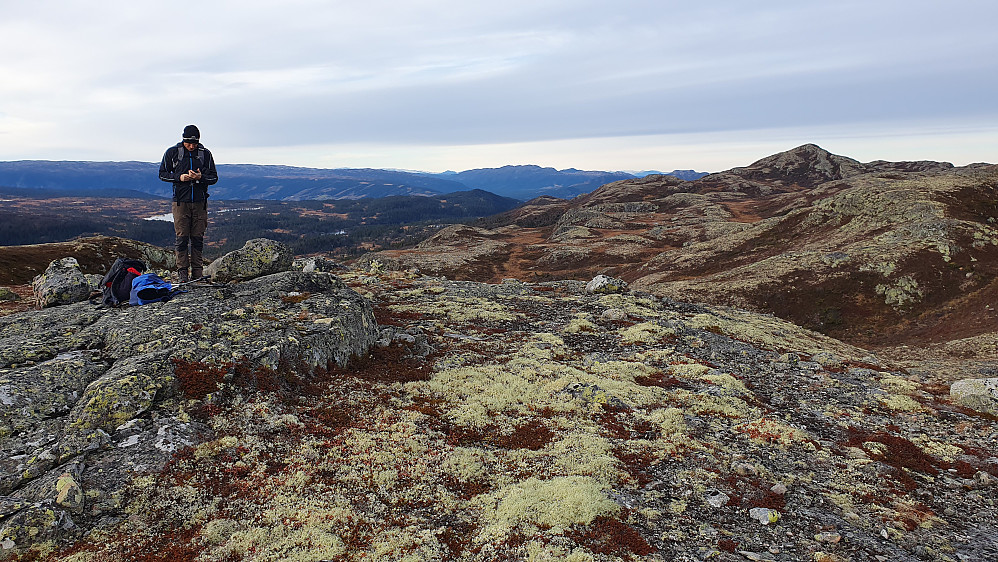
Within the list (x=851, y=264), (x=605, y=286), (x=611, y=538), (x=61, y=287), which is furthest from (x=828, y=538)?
(x=851, y=264)

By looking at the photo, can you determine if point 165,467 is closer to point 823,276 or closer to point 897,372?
point 897,372

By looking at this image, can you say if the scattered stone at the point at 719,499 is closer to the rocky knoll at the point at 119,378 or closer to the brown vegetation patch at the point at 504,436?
the brown vegetation patch at the point at 504,436

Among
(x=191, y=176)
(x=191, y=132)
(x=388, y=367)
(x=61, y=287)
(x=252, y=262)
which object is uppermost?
(x=191, y=132)

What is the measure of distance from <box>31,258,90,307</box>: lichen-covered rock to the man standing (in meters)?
4.65

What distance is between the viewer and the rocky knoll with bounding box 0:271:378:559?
30.2 ft

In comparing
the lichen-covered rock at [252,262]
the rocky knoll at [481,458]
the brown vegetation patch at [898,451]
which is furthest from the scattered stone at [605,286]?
the lichen-covered rock at [252,262]

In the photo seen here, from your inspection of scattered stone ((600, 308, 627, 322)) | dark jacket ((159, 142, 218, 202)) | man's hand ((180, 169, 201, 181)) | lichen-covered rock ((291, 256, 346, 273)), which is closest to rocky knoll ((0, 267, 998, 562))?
dark jacket ((159, 142, 218, 202))

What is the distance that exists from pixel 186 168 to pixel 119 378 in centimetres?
952

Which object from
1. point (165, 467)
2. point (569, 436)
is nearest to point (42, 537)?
point (165, 467)

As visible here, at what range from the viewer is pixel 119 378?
12.3 metres

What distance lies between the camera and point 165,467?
10523 mm

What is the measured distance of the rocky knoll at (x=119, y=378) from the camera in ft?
30.2

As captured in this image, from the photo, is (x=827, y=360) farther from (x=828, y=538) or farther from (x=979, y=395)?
(x=828, y=538)

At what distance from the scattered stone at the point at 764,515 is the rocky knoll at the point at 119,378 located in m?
14.3
